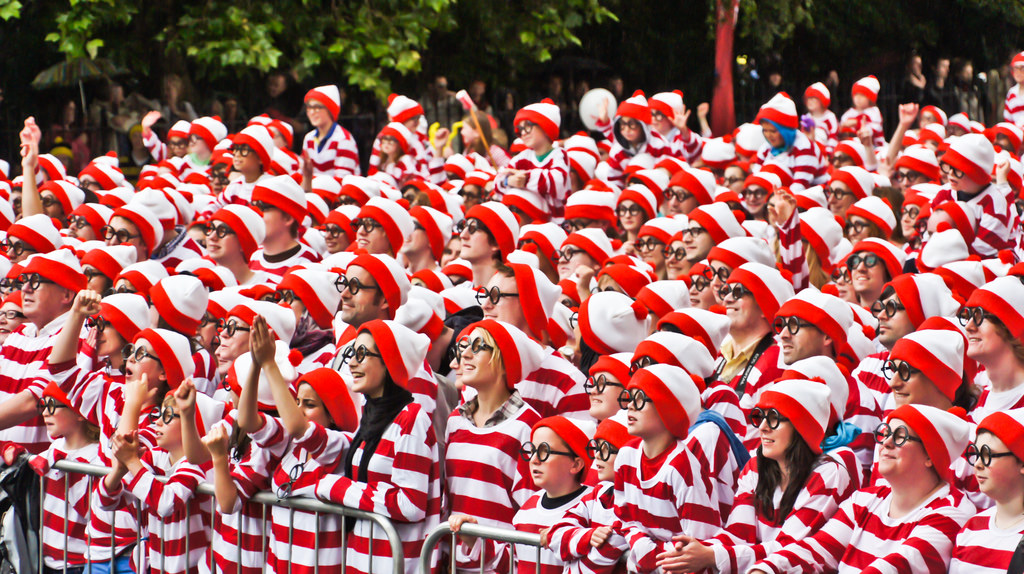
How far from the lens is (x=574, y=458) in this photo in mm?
5035

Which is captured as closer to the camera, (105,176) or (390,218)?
(390,218)

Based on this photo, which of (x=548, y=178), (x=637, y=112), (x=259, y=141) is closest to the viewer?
(x=548, y=178)

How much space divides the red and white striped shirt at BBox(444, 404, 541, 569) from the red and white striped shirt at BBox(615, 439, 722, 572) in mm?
576

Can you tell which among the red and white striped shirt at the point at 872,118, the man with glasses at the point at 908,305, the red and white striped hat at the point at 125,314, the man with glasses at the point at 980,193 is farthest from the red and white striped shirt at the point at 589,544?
the red and white striped shirt at the point at 872,118

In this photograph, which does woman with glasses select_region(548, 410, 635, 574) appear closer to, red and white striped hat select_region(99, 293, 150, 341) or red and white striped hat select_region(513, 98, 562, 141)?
red and white striped hat select_region(99, 293, 150, 341)

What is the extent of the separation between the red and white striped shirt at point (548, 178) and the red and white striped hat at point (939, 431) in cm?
633

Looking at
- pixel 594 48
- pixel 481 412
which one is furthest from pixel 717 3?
pixel 481 412

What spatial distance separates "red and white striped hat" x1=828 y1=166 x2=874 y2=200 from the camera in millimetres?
9797

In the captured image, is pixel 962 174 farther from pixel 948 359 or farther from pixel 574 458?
pixel 574 458

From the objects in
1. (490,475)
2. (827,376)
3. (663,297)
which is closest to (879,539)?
(827,376)

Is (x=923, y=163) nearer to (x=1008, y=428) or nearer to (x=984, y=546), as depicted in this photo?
(x=1008, y=428)

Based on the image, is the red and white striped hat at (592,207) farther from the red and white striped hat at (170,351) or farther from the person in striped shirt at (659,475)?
the person in striped shirt at (659,475)

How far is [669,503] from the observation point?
15.3 ft

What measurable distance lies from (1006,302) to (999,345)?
0.64 ft
